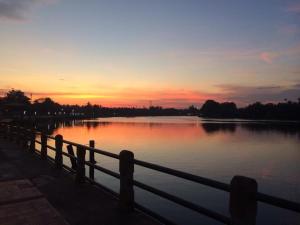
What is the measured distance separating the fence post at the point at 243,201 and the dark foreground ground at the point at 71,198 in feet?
9.13

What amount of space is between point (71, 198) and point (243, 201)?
18.0ft

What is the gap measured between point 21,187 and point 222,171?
1083 inches

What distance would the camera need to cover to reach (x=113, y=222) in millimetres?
→ 6867

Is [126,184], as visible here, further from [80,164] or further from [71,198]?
[80,164]

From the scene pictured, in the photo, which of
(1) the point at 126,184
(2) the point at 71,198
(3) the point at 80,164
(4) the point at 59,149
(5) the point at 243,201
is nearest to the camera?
(5) the point at 243,201

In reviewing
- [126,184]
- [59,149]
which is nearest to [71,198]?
[126,184]

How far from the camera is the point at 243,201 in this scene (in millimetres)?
4461

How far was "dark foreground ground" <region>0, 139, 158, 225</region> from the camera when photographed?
704 centimetres

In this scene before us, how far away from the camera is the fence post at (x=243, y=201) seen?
4.39 meters

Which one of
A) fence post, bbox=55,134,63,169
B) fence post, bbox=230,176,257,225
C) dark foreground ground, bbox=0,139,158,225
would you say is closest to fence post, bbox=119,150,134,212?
dark foreground ground, bbox=0,139,158,225

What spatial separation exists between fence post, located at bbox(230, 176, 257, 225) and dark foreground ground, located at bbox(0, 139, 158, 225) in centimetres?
278

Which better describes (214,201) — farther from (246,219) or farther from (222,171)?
(246,219)

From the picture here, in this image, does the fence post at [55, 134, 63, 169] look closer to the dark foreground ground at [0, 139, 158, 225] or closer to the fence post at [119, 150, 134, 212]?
the dark foreground ground at [0, 139, 158, 225]

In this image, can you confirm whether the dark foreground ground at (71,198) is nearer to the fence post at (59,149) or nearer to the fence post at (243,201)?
the fence post at (59,149)
